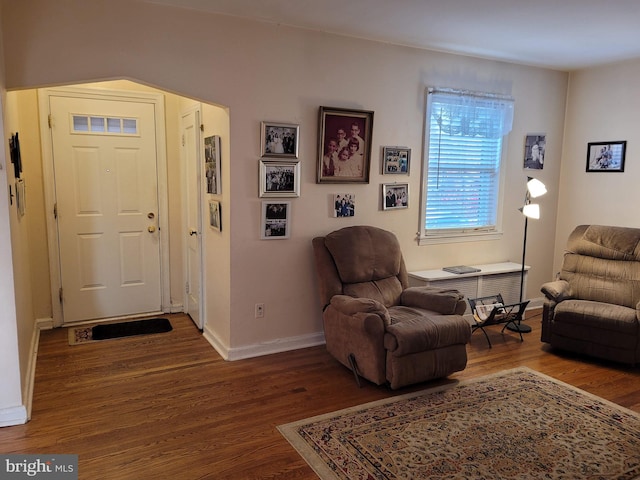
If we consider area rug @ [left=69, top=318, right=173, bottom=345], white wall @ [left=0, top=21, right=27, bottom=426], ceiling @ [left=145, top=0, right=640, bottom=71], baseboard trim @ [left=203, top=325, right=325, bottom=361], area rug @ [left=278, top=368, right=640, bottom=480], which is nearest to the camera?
area rug @ [left=278, top=368, right=640, bottom=480]

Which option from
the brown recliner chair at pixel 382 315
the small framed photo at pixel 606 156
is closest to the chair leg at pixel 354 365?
the brown recliner chair at pixel 382 315

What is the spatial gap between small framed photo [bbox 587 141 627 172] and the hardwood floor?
5.94ft

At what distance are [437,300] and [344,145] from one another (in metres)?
1.42

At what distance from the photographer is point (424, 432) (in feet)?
→ 8.75

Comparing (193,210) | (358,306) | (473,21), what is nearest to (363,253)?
(358,306)

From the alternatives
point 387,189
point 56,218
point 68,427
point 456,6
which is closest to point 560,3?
point 456,6

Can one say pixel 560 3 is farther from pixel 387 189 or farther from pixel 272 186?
pixel 272 186

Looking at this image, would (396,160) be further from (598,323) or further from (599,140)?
(599,140)

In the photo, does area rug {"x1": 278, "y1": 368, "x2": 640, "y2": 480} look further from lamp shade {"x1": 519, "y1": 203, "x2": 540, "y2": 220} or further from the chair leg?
lamp shade {"x1": 519, "y1": 203, "x2": 540, "y2": 220}

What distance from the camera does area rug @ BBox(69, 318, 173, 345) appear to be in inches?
161

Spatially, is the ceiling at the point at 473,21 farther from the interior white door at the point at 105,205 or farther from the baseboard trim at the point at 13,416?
the baseboard trim at the point at 13,416

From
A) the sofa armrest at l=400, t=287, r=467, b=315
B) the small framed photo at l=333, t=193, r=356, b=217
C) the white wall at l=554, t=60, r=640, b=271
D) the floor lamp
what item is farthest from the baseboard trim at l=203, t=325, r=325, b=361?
the white wall at l=554, t=60, r=640, b=271

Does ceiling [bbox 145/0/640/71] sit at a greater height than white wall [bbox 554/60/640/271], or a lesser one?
greater

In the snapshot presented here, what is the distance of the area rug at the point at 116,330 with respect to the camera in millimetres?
4094
